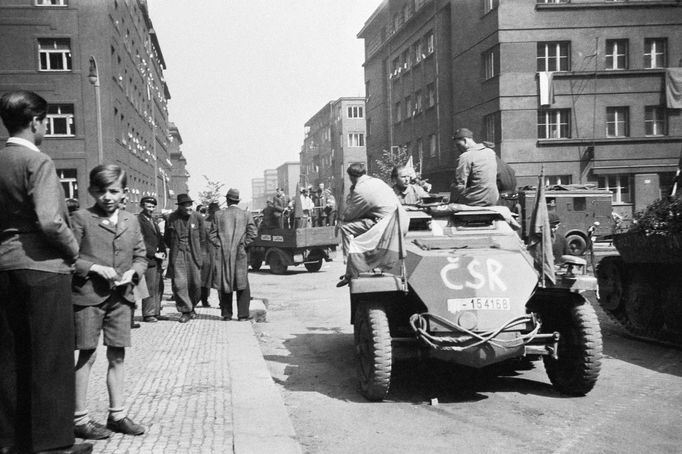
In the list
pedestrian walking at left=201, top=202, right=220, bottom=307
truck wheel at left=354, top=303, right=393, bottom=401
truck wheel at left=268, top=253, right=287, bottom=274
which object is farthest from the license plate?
truck wheel at left=268, top=253, right=287, bottom=274

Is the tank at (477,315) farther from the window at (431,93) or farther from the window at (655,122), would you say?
the window at (431,93)

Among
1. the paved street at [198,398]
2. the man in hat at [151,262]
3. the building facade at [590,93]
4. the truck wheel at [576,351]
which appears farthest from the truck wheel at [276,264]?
the building facade at [590,93]

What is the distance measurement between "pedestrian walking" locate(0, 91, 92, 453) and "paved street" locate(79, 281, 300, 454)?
0.58 m

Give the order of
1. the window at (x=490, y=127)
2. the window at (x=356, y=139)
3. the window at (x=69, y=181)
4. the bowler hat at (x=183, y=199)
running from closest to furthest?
the bowler hat at (x=183, y=199) → the window at (x=69, y=181) → the window at (x=490, y=127) → the window at (x=356, y=139)

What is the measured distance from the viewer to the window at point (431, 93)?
4062 centimetres

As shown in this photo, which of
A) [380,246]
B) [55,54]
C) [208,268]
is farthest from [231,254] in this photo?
[55,54]

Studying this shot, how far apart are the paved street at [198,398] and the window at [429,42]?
35.2m

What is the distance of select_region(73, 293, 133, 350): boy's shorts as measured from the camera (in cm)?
412

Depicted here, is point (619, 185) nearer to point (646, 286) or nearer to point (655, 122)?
A: point (655, 122)

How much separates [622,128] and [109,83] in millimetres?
25237

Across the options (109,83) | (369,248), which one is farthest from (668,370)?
(109,83)

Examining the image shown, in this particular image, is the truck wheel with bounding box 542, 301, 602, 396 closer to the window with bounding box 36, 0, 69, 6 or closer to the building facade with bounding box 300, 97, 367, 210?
the window with bounding box 36, 0, 69, 6

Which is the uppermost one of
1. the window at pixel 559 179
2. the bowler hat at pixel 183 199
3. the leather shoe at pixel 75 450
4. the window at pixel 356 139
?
the window at pixel 356 139

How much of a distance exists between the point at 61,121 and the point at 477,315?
29179mm
